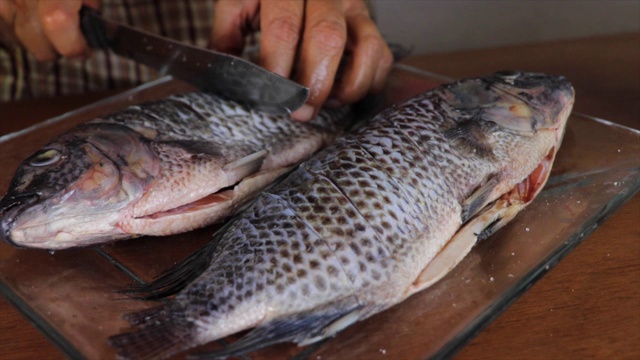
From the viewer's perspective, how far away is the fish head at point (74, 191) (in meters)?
0.88

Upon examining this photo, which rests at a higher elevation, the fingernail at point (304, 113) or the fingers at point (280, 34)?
the fingers at point (280, 34)

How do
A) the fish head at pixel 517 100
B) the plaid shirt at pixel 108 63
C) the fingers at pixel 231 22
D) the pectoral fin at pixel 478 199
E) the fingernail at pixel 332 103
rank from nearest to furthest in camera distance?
the pectoral fin at pixel 478 199
the fish head at pixel 517 100
the fingernail at pixel 332 103
the fingers at pixel 231 22
the plaid shirt at pixel 108 63

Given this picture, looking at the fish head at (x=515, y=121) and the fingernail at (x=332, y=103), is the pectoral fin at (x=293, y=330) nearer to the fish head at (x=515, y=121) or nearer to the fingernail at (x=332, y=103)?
the fish head at (x=515, y=121)

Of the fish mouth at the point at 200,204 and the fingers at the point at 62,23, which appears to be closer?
the fish mouth at the point at 200,204

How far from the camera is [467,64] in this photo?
5.56ft

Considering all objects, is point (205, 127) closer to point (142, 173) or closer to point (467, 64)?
point (142, 173)

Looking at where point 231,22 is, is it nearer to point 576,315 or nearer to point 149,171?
point 149,171

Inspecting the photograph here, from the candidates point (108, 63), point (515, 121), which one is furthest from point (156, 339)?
point (108, 63)

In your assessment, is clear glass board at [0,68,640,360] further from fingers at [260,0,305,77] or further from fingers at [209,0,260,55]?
fingers at [209,0,260,55]

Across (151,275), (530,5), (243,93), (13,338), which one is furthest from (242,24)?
(530,5)

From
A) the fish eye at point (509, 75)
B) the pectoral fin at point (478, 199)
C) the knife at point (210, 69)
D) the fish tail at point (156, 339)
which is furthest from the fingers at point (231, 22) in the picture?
the fish tail at point (156, 339)

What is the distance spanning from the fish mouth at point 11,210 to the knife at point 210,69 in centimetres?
39

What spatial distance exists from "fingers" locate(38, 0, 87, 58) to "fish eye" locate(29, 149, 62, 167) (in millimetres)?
484

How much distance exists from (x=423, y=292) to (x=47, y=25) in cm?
92
